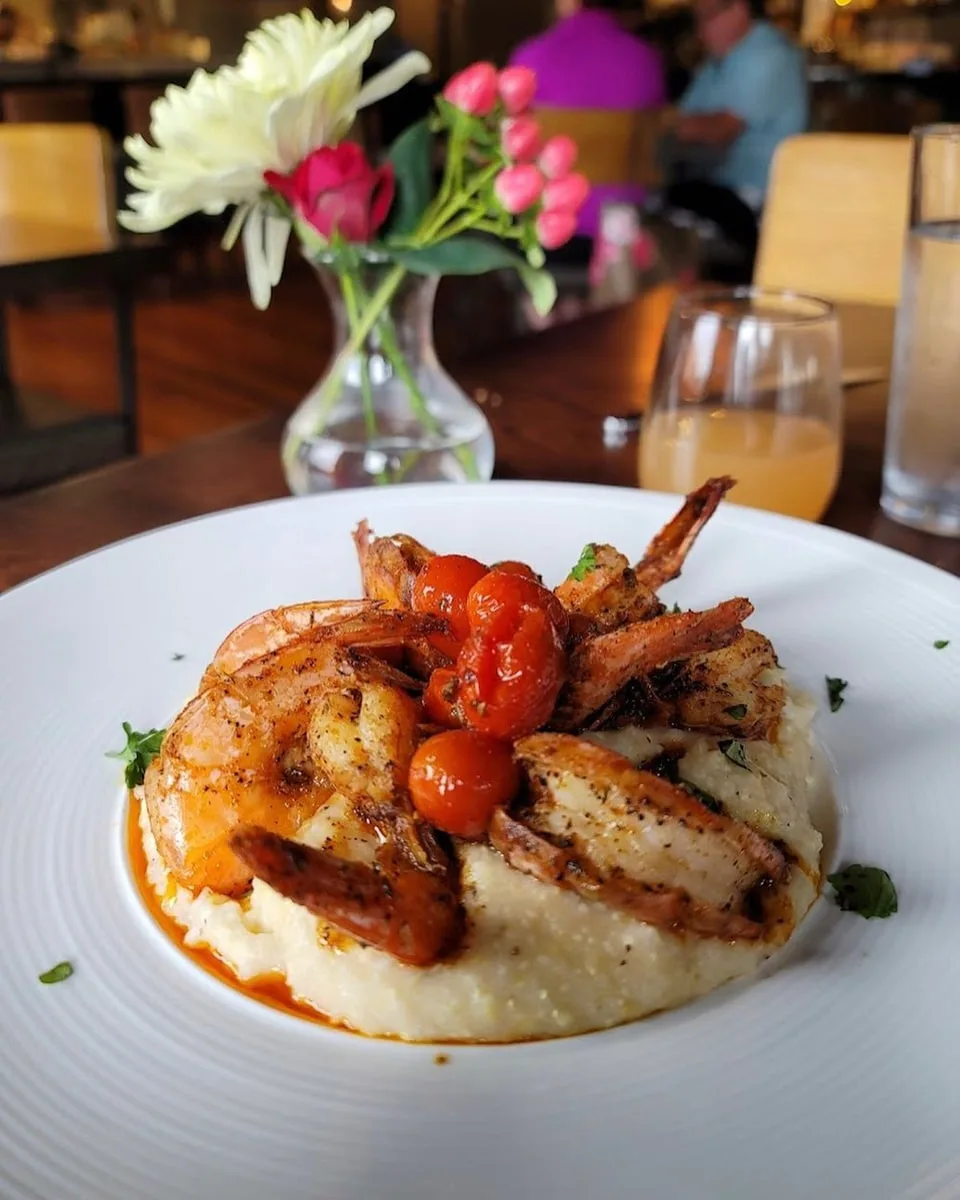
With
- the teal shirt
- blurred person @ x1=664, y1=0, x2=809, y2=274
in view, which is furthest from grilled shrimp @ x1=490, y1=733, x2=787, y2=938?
the teal shirt

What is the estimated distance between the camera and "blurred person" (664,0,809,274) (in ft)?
18.0

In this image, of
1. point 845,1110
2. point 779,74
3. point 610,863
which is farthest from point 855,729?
point 779,74

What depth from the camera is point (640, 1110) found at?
77 cm

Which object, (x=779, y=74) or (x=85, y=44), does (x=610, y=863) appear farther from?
(x=85, y=44)

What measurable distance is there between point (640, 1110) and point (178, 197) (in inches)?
49.0

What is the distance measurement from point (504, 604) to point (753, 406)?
850mm

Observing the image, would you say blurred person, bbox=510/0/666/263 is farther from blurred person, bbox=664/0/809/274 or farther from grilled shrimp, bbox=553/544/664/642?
grilled shrimp, bbox=553/544/664/642

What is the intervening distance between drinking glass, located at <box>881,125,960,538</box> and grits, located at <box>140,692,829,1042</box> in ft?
3.02

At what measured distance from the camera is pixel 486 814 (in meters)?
0.95

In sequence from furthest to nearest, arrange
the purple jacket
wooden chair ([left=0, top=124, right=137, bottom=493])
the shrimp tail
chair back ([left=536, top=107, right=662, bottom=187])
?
the purple jacket, chair back ([left=536, top=107, right=662, bottom=187]), wooden chair ([left=0, top=124, right=137, bottom=493]), the shrimp tail

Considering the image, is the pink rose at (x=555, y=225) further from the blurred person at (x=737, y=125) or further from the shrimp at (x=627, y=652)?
the blurred person at (x=737, y=125)

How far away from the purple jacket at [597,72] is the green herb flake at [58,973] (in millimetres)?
4832

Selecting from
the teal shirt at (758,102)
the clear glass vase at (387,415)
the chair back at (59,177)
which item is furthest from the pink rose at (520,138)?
the teal shirt at (758,102)

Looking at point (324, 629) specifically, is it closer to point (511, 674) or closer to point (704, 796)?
point (511, 674)
